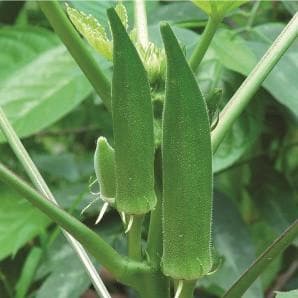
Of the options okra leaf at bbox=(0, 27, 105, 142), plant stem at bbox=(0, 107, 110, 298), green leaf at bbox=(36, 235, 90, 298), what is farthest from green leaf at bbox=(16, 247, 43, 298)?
plant stem at bbox=(0, 107, 110, 298)

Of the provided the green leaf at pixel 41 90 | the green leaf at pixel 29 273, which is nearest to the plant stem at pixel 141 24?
the green leaf at pixel 41 90

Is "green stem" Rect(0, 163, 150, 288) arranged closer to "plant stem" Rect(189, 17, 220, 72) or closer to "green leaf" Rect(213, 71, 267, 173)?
"plant stem" Rect(189, 17, 220, 72)

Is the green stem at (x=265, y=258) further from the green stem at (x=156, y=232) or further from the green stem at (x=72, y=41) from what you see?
the green stem at (x=72, y=41)

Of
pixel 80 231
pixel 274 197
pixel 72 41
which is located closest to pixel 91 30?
pixel 72 41

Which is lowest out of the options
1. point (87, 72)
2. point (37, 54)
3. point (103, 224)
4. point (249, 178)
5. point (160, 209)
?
point (249, 178)

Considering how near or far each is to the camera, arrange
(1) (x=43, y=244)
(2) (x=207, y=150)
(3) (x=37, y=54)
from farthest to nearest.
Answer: (3) (x=37, y=54) < (1) (x=43, y=244) < (2) (x=207, y=150)

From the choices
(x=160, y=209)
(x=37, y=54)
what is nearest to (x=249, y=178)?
(x=37, y=54)

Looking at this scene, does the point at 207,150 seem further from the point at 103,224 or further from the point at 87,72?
the point at 103,224
